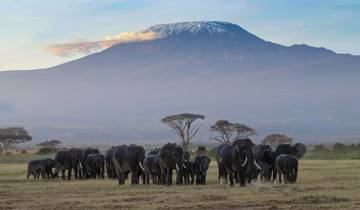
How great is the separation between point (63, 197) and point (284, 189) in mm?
8447

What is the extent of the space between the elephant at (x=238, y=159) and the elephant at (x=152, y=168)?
3.84 metres

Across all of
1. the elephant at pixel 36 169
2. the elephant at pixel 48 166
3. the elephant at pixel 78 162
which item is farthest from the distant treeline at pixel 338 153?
the elephant at pixel 36 169

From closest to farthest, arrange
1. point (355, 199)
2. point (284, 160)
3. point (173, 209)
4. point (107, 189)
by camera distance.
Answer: point (173, 209), point (355, 199), point (107, 189), point (284, 160)

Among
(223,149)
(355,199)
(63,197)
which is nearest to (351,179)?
(223,149)

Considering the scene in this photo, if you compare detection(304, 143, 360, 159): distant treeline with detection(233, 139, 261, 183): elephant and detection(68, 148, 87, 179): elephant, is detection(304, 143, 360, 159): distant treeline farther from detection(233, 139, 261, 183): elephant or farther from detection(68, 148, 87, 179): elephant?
detection(233, 139, 261, 183): elephant

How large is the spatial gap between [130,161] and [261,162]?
6.55 m

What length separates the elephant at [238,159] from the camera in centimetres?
3591

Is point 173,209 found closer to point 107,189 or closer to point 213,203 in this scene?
point 213,203

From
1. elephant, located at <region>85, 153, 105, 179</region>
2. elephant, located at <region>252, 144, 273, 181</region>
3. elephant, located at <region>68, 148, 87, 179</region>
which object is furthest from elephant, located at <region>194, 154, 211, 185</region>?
elephant, located at <region>68, 148, 87, 179</region>

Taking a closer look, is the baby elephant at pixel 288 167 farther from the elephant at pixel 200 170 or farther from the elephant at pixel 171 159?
the elephant at pixel 171 159

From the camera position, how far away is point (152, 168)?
3934 cm

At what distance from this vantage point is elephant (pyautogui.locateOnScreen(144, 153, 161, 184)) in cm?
3903

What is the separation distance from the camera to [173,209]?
24.6m

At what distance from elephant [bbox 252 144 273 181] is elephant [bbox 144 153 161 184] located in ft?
15.5
